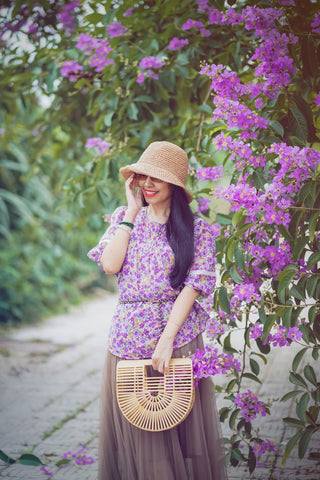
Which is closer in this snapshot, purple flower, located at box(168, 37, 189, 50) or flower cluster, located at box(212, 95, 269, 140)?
flower cluster, located at box(212, 95, 269, 140)

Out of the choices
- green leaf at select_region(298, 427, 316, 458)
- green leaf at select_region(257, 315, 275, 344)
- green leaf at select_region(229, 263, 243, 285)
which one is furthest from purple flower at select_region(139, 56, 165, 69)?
green leaf at select_region(298, 427, 316, 458)

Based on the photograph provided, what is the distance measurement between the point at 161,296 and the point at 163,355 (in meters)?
0.24

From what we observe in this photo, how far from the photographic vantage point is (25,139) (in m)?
8.41

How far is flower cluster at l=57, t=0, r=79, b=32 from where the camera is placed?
338 centimetres

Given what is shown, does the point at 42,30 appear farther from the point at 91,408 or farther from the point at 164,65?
the point at 91,408

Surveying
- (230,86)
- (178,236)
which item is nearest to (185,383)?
(178,236)

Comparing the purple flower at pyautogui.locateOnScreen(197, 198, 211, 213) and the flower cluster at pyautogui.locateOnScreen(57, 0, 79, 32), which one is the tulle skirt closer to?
the purple flower at pyautogui.locateOnScreen(197, 198, 211, 213)

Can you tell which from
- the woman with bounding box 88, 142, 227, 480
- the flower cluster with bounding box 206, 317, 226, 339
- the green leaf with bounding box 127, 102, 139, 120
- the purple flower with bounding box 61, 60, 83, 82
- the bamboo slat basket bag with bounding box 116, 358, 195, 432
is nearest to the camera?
the bamboo slat basket bag with bounding box 116, 358, 195, 432

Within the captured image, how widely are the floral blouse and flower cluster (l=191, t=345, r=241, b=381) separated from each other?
80 millimetres

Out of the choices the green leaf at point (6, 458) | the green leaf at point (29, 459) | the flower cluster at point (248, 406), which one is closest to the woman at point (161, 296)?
the flower cluster at point (248, 406)

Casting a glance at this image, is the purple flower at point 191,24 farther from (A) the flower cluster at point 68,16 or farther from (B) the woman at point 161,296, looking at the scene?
(B) the woman at point 161,296

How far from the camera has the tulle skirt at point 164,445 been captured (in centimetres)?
237

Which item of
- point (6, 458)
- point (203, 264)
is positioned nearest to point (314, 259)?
point (203, 264)

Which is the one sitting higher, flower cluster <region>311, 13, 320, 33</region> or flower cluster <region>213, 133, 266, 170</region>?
flower cluster <region>311, 13, 320, 33</region>
